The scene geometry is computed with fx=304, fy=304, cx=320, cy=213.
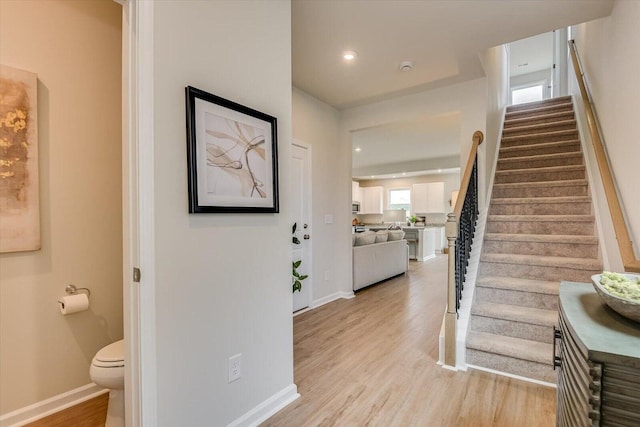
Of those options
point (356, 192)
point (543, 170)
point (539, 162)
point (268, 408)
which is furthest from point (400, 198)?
point (268, 408)

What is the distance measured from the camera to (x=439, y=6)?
2131mm

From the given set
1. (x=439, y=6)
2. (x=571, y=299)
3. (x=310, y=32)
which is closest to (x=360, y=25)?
(x=310, y=32)

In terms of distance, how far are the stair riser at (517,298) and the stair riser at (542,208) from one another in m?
1.16

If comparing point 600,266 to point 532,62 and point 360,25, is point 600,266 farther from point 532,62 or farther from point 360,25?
point 532,62

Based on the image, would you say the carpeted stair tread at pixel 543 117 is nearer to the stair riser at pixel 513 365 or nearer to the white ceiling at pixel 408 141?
the white ceiling at pixel 408 141

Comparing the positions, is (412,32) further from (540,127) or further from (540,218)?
(540,127)

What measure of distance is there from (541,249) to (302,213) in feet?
8.03

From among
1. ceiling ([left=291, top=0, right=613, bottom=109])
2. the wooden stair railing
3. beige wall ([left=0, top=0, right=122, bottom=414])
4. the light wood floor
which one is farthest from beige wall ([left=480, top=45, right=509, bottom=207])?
beige wall ([left=0, top=0, right=122, bottom=414])

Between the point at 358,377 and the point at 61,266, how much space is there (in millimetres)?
2116

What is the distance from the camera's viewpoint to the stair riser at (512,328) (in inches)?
89.0

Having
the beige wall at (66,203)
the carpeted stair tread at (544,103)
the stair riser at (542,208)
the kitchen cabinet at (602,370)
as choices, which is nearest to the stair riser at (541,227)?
the stair riser at (542,208)

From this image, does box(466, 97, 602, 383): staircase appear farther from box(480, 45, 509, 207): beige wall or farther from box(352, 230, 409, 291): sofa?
box(352, 230, 409, 291): sofa

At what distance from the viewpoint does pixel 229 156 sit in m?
1.55

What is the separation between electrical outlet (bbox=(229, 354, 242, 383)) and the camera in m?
1.58
